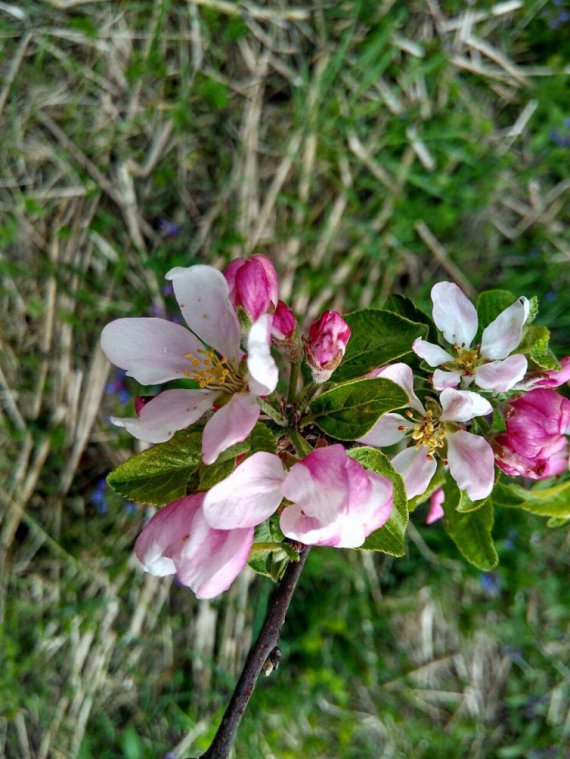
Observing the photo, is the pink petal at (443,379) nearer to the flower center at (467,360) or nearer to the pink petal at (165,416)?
the flower center at (467,360)

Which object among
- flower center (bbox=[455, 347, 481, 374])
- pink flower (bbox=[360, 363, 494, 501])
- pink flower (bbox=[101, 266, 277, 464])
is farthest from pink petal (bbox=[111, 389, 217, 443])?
flower center (bbox=[455, 347, 481, 374])

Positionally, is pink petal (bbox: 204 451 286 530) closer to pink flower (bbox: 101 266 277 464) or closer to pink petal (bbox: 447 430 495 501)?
pink flower (bbox: 101 266 277 464)

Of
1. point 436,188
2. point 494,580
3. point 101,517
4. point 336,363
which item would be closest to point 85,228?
point 101,517

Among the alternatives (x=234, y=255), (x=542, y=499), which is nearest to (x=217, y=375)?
(x=542, y=499)

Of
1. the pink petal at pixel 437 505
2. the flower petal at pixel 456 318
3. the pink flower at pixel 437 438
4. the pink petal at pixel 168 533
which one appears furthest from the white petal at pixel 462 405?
the pink petal at pixel 168 533

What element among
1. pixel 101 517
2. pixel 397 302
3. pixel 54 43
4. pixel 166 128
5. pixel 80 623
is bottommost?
pixel 80 623

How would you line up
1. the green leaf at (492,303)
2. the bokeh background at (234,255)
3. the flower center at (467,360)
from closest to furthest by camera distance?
1. the flower center at (467,360)
2. the green leaf at (492,303)
3. the bokeh background at (234,255)

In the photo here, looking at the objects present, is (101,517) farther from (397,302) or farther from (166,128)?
(397,302)
